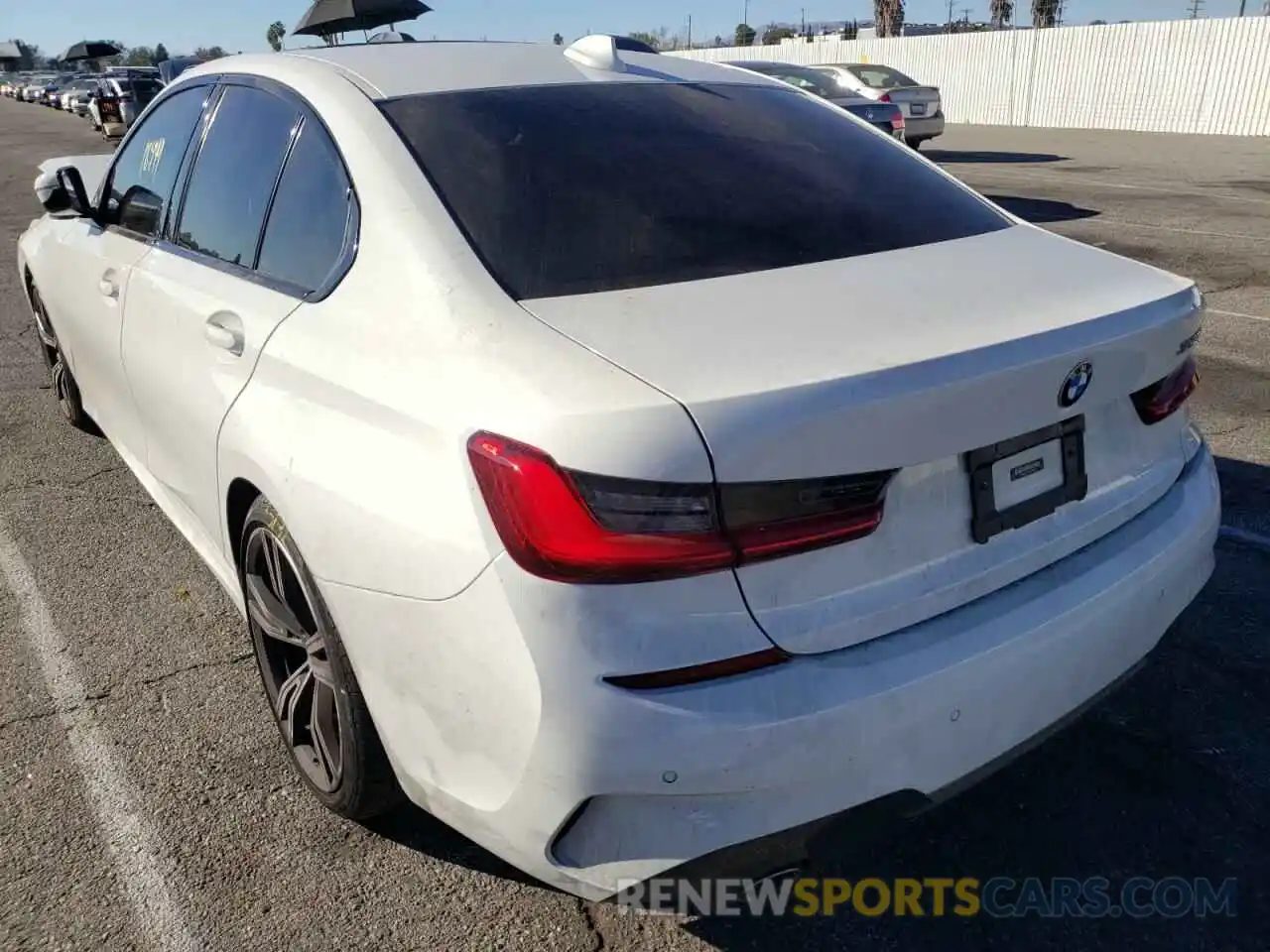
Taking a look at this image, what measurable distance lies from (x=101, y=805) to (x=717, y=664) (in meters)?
1.85

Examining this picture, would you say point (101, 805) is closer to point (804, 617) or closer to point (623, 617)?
point (623, 617)

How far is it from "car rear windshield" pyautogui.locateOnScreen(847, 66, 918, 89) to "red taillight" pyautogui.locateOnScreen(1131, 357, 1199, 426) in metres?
15.7

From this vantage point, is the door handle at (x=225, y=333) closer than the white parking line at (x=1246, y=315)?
Yes

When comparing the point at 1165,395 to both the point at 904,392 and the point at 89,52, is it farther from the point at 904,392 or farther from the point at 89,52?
the point at 89,52

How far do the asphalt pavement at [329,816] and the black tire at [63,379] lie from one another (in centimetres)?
110

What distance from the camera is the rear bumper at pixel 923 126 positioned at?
53.8 ft

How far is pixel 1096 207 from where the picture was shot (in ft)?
41.4

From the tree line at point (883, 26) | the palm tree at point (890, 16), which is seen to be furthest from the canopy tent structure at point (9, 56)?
the palm tree at point (890, 16)

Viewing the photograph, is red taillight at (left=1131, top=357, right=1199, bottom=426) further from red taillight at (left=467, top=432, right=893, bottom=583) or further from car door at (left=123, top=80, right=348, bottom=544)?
car door at (left=123, top=80, right=348, bottom=544)

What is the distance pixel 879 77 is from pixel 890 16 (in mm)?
36215

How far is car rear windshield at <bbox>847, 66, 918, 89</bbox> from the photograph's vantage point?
1702 centimetres

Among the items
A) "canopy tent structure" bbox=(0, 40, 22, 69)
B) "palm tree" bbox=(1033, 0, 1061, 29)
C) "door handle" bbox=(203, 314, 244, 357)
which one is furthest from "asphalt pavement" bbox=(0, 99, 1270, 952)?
"canopy tent structure" bbox=(0, 40, 22, 69)

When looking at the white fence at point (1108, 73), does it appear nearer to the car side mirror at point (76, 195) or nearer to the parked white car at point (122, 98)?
the parked white car at point (122, 98)

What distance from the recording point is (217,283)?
9.24 feet
